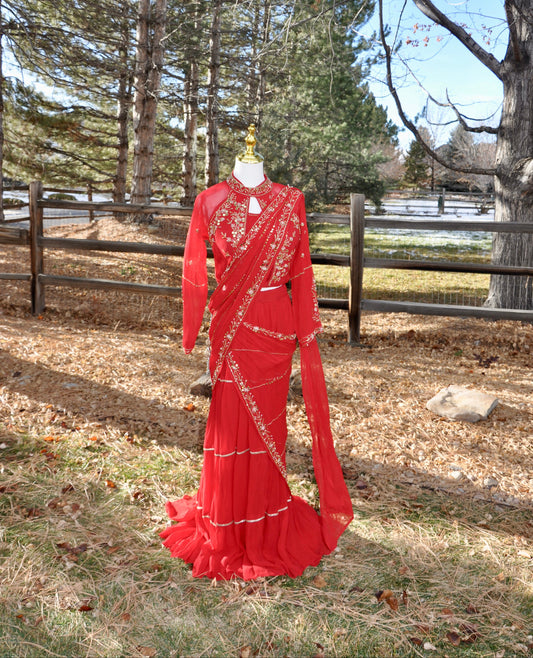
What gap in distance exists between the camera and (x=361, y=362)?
20.6 ft

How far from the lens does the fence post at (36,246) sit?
25.1 feet

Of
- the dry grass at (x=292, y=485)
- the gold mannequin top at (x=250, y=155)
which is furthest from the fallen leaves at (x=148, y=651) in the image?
the gold mannequin top at (x=250, y=155)

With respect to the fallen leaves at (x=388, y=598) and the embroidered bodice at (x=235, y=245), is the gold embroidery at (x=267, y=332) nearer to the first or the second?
the embroidered bodice at (x=235, y=245)

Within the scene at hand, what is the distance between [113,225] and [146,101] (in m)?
3.34

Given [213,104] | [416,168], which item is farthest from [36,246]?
[416,168]

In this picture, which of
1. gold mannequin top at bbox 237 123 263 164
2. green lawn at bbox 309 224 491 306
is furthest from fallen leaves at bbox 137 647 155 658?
green lawn at bbox 309 224 491 306

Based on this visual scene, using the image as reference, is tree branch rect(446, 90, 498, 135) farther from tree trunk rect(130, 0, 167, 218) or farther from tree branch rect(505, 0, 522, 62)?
tree trunk rect(130, 0, 167, 218)

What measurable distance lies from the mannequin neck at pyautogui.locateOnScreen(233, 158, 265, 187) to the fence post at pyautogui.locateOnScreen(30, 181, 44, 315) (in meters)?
5.70

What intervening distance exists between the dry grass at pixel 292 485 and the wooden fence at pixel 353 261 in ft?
1.99

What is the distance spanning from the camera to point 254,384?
9.67 feet

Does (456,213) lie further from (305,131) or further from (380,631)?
(380,631)

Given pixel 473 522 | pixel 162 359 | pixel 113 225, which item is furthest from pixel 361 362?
pixel 113 225

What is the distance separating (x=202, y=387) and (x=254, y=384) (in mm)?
2410

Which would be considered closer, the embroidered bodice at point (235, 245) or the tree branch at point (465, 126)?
the embroidered bodice at point (235, 245)
